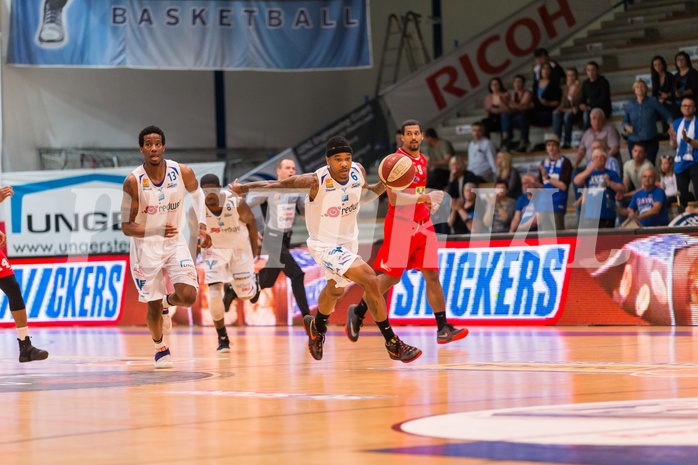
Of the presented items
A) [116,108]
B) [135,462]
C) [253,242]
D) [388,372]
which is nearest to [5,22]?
[116,108]

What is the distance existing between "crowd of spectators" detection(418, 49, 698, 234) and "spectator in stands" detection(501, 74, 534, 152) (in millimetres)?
19

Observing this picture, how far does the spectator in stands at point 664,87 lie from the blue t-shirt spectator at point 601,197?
67.8 inches

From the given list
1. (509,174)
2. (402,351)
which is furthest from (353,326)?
(509,174)

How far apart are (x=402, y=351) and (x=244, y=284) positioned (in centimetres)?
455

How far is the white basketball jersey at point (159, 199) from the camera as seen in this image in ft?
36.4

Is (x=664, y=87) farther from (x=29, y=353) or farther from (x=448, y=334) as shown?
(x=29, y=353)

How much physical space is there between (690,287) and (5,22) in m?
15.0

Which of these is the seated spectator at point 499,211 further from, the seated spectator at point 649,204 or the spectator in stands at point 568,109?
the spectator in stands at point 568,109

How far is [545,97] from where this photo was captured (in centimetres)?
2264

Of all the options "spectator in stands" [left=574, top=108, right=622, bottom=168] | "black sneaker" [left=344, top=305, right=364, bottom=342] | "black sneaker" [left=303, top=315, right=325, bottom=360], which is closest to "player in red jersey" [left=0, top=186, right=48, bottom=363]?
"black sneaker" [left=303, top=315, right=325, bottom=360]

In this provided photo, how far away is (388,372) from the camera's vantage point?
9.84m

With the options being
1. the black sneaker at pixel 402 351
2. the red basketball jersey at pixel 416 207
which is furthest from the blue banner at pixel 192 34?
the black sneaker at pixel 402 351

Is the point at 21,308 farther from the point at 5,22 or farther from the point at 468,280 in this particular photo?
the point at 5,22

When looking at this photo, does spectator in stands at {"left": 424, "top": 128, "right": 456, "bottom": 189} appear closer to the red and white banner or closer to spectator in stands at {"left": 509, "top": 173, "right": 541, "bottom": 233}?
spectator in stands at {"left": 509, "top": 173, "right": 541, "bottom": 233}
